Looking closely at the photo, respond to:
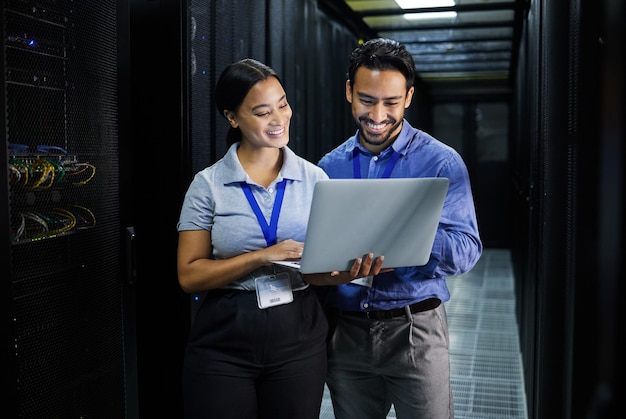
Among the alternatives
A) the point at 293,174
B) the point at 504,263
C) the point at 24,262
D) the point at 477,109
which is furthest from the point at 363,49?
the point at 477,109

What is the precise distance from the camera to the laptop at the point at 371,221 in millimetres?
1531

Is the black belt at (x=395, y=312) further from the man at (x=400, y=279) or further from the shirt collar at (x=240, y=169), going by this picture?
the shirt collar at (x=240, y=169)

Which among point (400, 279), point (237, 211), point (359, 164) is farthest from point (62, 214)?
point (400, 279)

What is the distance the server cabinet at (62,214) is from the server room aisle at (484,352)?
1.74 meters

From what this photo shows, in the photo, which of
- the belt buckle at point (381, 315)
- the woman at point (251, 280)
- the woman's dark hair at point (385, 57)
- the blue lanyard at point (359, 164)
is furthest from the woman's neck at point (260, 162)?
the belt buckle at point (381, 315)

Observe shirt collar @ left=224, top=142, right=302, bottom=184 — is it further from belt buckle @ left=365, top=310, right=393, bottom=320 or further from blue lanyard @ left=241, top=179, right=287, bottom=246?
belt buckle @ left=365, top=310, right=393, bottom=320

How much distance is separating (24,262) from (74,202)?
28 cm

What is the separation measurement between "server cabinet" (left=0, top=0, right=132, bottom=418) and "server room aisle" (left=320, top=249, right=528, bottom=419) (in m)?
1.74

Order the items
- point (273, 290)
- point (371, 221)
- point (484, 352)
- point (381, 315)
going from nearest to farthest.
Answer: point (371, 221) → point (273, 290) → point (381, 315) → point (484, 352)

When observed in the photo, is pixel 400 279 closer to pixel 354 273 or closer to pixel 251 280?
pixel 354 273

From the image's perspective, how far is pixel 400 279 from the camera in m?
1.88

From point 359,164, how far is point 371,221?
39 cm

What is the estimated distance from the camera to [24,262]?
1.75 m

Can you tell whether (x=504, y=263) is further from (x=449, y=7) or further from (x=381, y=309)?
(x=381, y=309)
